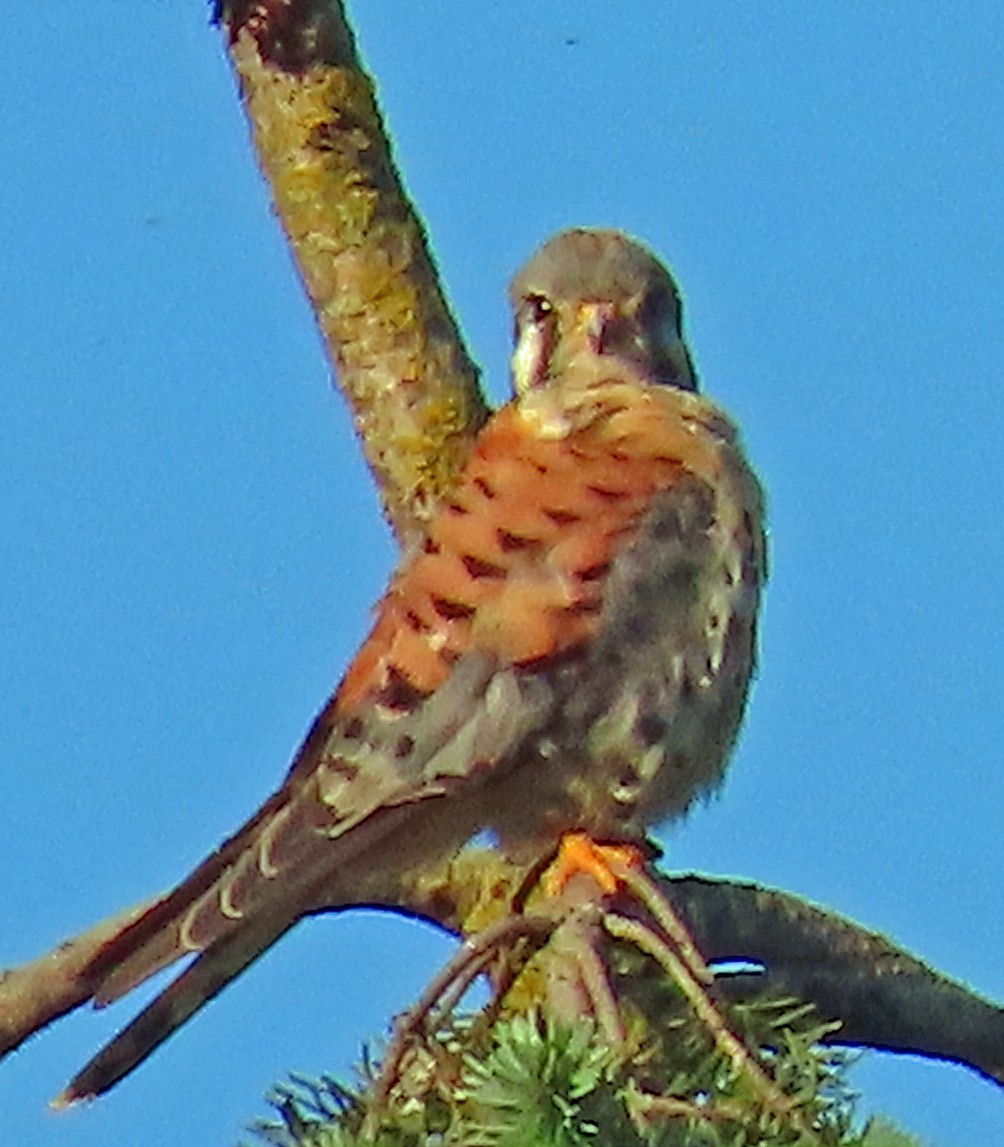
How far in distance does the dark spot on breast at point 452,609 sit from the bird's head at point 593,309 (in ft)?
2.14

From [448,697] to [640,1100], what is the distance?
1.46 metres

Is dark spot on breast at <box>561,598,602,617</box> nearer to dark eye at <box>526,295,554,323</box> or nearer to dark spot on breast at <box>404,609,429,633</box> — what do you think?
dark spot on breast at <box>404,609,429,633</box>

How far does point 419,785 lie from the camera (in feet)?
12.0

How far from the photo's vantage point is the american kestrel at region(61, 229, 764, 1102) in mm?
3615

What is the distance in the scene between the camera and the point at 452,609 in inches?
146

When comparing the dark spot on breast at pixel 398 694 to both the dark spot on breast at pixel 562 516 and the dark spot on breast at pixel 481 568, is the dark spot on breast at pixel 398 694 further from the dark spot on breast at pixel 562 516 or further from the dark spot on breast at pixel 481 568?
the dark spot on breast at pixel 562 516

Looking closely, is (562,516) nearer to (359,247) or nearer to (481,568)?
(481,568)

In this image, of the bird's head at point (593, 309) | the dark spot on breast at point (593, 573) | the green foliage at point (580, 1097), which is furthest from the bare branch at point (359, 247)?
the green foliage at point (580, 1097)

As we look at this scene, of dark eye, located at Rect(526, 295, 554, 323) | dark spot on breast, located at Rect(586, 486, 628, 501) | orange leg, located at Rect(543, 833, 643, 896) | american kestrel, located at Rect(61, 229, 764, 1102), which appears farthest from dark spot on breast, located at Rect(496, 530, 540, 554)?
dark eye, located at Rect(526, 295, 554, 323)

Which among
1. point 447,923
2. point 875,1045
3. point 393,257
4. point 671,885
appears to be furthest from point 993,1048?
point 393,257

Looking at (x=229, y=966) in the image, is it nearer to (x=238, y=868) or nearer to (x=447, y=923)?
(x=238, y=868)

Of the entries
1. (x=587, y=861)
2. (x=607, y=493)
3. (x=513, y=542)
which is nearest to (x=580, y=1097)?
(x=587, y=861)

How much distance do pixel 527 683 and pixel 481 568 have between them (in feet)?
0.52

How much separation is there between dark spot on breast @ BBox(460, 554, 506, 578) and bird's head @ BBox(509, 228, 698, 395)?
593mm
